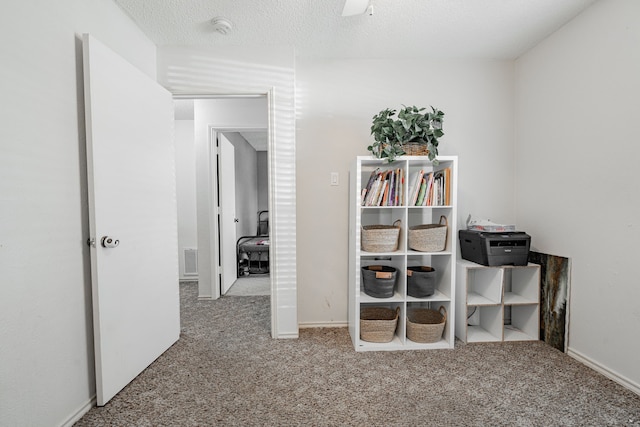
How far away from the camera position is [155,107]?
77.0 inches

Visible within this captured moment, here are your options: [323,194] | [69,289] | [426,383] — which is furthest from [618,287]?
[69,289]

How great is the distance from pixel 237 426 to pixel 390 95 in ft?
8.11

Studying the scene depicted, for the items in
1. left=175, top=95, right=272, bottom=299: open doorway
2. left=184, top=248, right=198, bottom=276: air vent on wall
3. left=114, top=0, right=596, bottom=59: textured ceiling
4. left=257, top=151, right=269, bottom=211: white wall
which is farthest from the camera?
left=257, top=151, right=269, bottom=211: white wall

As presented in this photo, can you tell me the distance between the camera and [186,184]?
13.4 ft

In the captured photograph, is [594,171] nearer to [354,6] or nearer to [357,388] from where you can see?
[354,6]

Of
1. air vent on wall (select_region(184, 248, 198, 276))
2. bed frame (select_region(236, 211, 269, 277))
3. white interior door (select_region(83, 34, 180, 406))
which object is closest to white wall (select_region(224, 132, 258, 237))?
bed frame (select_region(236, 211, 269, 277))

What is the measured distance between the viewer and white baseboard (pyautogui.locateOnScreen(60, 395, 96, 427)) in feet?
4.53

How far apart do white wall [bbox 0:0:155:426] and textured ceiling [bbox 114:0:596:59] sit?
1.63 ft

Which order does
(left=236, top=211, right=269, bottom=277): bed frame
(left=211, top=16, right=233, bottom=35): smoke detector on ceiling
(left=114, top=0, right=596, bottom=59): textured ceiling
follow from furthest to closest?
(left=236, top=211, right=269, bottom=277): bed frame, (left=211, top=16, right=233, bottom=35): smoke detector on ceiling, (left=114, top=0, right=596, bottom=59): textured ceiling

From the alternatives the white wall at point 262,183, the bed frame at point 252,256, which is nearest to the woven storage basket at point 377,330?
the bed frame at point 252,256

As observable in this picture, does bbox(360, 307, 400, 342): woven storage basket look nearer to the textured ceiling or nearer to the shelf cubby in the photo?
the shelf cubby

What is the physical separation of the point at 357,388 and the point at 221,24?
243cm

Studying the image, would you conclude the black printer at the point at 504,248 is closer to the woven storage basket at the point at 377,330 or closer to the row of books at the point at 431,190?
the row of books at the point at 431,190

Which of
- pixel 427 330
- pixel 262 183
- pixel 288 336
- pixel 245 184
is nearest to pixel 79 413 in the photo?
pixel 288 336
